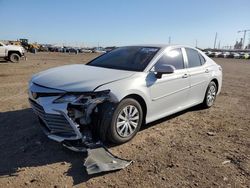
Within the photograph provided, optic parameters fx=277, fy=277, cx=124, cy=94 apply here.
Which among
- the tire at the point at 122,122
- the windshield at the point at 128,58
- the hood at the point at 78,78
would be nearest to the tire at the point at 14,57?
the windshield at the point at 128,58

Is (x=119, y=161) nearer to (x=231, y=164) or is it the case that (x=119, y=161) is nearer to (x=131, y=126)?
(x=131, y=126)

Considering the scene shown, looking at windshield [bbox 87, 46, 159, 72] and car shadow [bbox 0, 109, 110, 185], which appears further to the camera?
windshield [bbox 87, 46, 159, 72]

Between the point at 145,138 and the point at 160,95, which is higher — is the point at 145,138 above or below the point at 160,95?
below

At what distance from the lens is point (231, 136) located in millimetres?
5230

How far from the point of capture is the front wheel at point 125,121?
14.1 feet

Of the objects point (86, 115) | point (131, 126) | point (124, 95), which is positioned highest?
point (124, 95)

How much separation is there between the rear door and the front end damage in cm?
249

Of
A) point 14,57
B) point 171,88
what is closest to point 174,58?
point 171,88

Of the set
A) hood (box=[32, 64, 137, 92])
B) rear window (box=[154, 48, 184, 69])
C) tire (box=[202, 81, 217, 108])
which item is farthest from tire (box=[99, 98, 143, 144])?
tire (box=[202, 81, 217, 108])

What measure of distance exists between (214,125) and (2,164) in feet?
13.5

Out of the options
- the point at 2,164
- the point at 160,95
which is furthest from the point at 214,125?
the point at 2,164

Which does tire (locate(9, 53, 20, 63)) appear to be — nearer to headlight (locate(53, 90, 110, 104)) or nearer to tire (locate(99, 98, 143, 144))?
tire (locate(99, 98, 143, 144))

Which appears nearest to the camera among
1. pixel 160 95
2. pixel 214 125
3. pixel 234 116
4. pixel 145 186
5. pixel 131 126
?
pixel 145 186

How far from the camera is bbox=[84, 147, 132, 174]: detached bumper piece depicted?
3639mm
